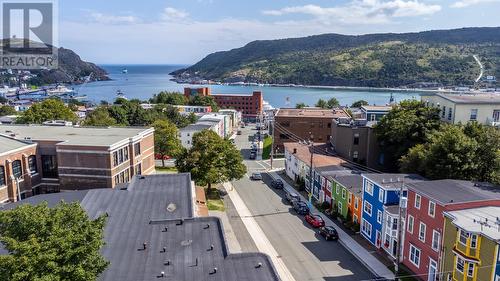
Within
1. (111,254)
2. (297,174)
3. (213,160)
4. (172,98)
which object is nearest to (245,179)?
(297,174)

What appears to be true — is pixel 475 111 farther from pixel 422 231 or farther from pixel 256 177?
pixel 256 177

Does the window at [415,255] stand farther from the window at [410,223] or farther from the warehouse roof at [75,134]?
the warehouse roof at [75,134]

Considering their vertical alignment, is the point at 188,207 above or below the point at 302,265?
above

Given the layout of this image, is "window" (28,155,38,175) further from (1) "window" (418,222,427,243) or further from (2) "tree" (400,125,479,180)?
(2) "tree" (400,125,479,180)

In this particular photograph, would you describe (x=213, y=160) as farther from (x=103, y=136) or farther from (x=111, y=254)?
(x=111, y=254)

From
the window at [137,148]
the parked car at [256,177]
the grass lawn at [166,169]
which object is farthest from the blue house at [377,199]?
the grass lawn at [166,169]

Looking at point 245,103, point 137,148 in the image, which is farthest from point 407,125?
point 245,103
